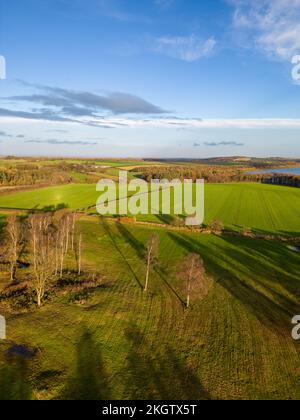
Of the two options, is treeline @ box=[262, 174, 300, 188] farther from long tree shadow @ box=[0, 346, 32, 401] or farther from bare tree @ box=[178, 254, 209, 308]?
long tree shadow @ box=[0, 346, 32, 401]

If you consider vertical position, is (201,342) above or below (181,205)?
below

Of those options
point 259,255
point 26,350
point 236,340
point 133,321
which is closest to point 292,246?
point 259,255

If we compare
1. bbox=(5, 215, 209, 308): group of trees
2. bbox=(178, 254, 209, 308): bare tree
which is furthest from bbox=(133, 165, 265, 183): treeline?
bbox=(178, 254, 209, 308): bare tree

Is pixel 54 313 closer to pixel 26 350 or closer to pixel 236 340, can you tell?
pixel 26 350

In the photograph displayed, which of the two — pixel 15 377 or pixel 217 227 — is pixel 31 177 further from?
pixel 15 377

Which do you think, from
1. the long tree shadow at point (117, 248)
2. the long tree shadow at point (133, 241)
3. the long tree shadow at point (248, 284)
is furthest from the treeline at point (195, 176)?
the long tree shadow at point (248, 284)

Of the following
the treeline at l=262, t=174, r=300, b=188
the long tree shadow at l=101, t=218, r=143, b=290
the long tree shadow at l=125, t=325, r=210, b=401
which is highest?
the treeline at l=262, t=174, r=300, b=188

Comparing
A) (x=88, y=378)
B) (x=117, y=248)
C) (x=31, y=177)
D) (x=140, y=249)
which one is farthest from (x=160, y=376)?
(x=31, y=177)
